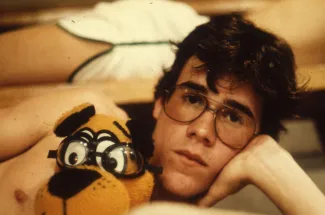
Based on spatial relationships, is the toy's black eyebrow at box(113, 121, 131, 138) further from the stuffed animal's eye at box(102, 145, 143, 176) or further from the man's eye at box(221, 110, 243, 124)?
the man's eye at box(221, 110, 243, 124)

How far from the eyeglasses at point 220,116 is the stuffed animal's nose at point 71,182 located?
17cm

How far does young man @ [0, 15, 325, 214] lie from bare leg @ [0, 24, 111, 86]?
9 cm

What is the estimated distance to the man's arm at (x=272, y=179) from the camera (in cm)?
38

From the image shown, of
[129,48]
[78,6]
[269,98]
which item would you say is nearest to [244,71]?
[269,98]

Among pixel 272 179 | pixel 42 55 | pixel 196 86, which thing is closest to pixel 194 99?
pixel 196 86

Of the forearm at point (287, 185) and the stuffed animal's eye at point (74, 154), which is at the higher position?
the stuffed animal's eye at point (74, 154)

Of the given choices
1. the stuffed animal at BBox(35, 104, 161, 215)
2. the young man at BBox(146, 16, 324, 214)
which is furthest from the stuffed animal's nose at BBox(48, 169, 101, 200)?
the young man at BBox(146, 16, 324, 214)

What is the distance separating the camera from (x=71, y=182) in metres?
0.30

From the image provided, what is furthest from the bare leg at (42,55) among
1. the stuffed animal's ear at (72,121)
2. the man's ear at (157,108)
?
the stuffed animal's ear at (72,121)

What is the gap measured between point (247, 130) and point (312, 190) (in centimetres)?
10

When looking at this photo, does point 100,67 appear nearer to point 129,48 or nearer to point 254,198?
point 129,48

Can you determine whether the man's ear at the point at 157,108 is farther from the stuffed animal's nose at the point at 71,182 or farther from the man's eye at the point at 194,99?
the stuffed animal's nose at the point at 71,182

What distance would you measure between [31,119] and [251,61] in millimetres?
281

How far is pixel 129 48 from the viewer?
56 centimetres
